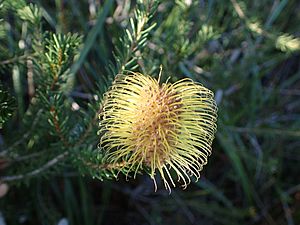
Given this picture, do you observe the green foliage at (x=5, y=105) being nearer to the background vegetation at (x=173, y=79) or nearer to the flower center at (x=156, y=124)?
the background vegetation at (x=173, y=79)

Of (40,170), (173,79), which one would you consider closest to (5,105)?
(40,170)

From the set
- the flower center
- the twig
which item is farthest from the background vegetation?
the flower center

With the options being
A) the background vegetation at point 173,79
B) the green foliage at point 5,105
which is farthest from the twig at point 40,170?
the green foliage at point 5,105

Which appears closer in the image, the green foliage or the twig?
the green foliage

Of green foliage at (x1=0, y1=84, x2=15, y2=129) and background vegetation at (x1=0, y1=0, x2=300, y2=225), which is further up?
green foliage at (x1=0, y1=84, x2=15, y2=129)

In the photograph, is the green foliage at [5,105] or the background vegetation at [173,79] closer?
the green foliage at [5,105]

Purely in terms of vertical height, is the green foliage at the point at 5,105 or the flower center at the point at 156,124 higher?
the green foliage at the point at 5,105

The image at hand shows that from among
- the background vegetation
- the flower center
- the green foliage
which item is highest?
the green foliage

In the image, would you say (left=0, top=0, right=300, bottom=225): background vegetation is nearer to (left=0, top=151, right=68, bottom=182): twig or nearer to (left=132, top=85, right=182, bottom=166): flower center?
(left=0, top=151, right=68, bottom=182): twig

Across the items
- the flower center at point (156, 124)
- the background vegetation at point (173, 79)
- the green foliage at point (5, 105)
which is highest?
the green foliage at point (5, 105)

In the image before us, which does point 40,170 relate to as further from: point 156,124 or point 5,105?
point 156,124
